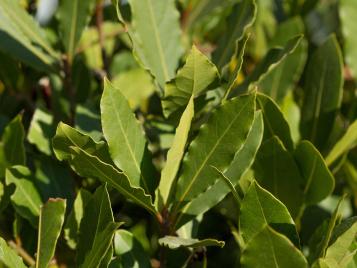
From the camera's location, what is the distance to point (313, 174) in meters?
1.25

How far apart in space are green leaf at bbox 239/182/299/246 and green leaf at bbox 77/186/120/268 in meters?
0.18

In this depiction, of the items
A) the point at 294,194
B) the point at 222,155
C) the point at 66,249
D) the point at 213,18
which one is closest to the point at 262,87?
the point at 294,194

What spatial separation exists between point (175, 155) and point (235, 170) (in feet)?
0.44

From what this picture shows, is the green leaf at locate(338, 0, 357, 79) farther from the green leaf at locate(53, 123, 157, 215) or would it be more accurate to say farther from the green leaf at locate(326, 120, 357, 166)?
the green leaf at locate(53, 123, 157, 215)

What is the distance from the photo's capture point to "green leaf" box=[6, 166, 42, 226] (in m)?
1.22

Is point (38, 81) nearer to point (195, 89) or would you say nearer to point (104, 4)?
point (104, 4)

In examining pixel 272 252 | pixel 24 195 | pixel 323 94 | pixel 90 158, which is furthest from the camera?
pixel 323 94

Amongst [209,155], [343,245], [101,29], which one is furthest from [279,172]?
[101,29]

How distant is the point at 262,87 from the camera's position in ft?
4.86

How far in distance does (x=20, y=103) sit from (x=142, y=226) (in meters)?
0.46

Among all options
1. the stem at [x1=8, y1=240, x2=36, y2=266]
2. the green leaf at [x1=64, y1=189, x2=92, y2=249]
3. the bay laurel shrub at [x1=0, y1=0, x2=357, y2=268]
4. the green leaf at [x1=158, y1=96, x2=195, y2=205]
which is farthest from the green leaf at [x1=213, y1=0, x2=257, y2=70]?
the stem at [x1=8, y1=240, x2=36, y2=266]

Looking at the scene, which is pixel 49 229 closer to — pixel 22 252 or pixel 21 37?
pixel 22 252

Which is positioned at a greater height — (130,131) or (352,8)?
(130,131)

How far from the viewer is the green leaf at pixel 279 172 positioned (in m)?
1.25
